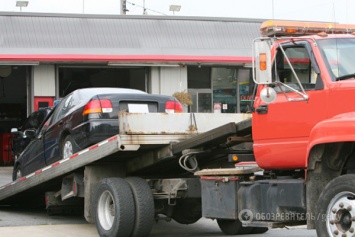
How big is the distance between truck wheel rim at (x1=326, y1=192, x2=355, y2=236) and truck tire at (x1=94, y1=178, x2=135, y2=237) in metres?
3.23

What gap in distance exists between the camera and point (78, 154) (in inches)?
389

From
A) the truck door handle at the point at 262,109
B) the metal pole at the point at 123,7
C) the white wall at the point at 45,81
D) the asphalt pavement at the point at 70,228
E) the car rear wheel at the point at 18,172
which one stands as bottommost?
the asphalt pavement at the point at 70,228

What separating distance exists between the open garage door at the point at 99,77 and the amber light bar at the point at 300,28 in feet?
59.8

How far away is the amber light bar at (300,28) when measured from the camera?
7.55m

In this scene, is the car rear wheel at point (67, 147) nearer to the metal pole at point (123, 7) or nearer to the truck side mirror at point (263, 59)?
the truck side mirror at point (263, 59)

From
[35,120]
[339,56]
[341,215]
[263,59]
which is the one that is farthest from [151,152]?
[35,120]

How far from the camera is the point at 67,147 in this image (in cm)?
1120

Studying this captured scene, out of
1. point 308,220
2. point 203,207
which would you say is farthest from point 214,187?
point 308,220

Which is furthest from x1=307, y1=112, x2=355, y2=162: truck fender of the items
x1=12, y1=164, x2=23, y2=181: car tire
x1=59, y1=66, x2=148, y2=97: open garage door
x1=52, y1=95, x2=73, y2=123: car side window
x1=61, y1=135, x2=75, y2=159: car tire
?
x1=59, y1=66, x2=148, y2=97: open garage door

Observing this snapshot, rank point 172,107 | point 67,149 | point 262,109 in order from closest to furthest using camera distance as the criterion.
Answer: point 262,109
point 172,107
point 67,149

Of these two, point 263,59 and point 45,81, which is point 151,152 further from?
point 45,81

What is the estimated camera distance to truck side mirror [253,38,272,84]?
6930 millimetres

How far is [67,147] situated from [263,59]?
510cm

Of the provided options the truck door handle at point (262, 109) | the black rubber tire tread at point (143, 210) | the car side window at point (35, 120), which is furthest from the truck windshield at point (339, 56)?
the car side window at point (35, 120)
